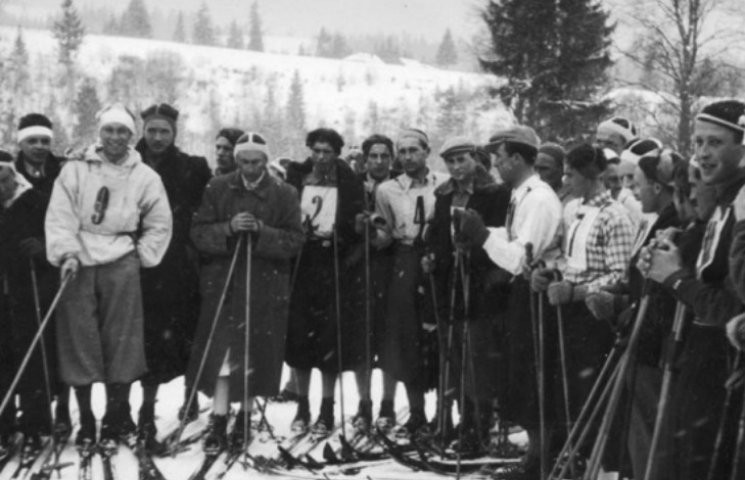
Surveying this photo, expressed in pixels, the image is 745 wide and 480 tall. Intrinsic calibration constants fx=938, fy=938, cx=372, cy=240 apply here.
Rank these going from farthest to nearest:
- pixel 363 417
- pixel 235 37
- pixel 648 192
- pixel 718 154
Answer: pixel 235 37
pixel 363 417
pixel 648 192
pixel 718 154

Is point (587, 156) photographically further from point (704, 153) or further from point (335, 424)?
point (335, 424)

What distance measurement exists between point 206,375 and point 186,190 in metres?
1.23

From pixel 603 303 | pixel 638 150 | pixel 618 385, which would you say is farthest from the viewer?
pixel 638 150

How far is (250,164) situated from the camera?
5809mm

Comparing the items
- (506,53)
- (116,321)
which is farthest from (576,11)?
(116,321)

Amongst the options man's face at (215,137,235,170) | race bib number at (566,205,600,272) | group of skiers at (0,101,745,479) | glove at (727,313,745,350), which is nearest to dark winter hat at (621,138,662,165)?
group of skiers at (0,101,745,479)

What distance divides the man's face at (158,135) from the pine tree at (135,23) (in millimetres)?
138206

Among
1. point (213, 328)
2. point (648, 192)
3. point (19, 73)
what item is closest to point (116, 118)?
point (213, 328)

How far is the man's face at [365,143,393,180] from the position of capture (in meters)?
6.72

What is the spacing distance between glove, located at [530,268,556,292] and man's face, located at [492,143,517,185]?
611 millimetres

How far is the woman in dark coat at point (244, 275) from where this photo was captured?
5773mm

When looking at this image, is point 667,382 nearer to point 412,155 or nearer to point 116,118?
point 412,155

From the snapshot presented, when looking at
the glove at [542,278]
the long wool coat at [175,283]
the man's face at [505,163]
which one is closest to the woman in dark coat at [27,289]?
the long wool coat at [175,283]

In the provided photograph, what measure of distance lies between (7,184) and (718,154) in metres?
3.97
